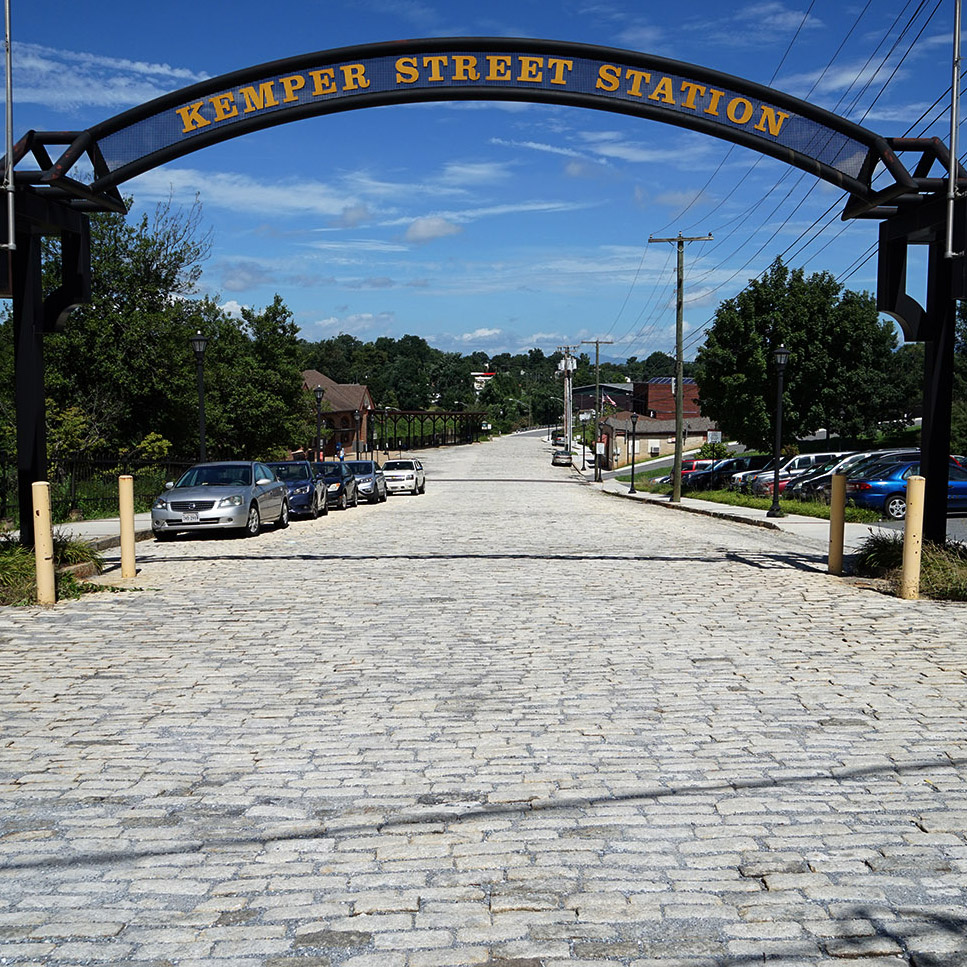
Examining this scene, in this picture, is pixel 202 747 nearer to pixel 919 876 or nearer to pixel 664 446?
pixel 919 876

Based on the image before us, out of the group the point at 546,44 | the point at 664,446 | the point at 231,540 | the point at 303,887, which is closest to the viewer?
the point at 303,887

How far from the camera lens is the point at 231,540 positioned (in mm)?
19656

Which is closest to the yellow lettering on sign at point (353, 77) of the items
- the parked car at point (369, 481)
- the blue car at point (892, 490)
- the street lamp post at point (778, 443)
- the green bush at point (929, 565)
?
the green bush at point (929, 565)

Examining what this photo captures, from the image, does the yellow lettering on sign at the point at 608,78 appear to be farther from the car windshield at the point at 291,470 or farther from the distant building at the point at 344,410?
the distant building at the point at 344,410

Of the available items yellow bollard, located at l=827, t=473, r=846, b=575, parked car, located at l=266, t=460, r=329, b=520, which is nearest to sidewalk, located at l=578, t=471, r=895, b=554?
yellow bollard, located at l=827, t=473, r=846, b=575

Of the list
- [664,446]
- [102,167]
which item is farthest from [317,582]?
[664,446]

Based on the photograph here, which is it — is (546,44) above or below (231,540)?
above

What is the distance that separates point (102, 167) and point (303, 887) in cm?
1060

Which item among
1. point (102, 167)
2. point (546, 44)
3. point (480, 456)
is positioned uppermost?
point (546, 44)

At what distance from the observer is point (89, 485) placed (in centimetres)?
2553

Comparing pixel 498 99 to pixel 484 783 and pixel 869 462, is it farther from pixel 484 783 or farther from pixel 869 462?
pixel 869 462

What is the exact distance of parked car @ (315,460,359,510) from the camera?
30.6 meters

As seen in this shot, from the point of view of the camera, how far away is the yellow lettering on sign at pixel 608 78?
12.3 m

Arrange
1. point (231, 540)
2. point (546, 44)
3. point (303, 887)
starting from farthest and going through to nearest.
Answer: point (231, 540) < point (546, 44) < point (303, 887)
